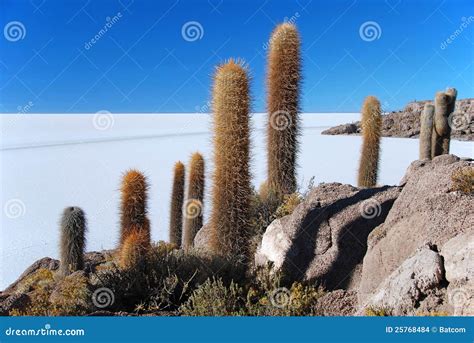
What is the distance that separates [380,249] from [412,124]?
93.5ft

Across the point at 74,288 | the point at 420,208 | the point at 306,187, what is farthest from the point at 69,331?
the point at 306,187

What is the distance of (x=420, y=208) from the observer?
582cm

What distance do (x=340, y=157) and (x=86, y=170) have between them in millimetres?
10532

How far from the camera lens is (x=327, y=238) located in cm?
715

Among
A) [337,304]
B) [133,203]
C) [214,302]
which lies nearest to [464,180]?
[337,304]

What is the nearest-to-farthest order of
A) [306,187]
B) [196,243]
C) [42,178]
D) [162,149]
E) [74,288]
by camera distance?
[74,288]
[196,243]
[306,187]
[42,178]
[162,149]

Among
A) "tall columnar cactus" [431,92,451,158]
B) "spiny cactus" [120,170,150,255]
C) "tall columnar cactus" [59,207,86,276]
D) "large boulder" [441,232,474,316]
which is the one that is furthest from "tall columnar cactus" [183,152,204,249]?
"large boulder" [441,232,474,316]

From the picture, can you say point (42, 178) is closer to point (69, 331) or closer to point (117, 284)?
point (117, 284)

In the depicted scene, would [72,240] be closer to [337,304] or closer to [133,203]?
[133,203]

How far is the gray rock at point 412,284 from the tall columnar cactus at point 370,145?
23.5 feet

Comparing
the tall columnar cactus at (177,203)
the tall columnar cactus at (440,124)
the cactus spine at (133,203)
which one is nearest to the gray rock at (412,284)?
the cactus spine at (133,203)

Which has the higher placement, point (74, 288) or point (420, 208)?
point (420, 208)

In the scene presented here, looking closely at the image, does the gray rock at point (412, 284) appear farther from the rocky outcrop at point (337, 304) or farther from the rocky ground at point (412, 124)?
the rocky ground at point (412, 124)

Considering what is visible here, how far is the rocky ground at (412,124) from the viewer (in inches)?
1169
